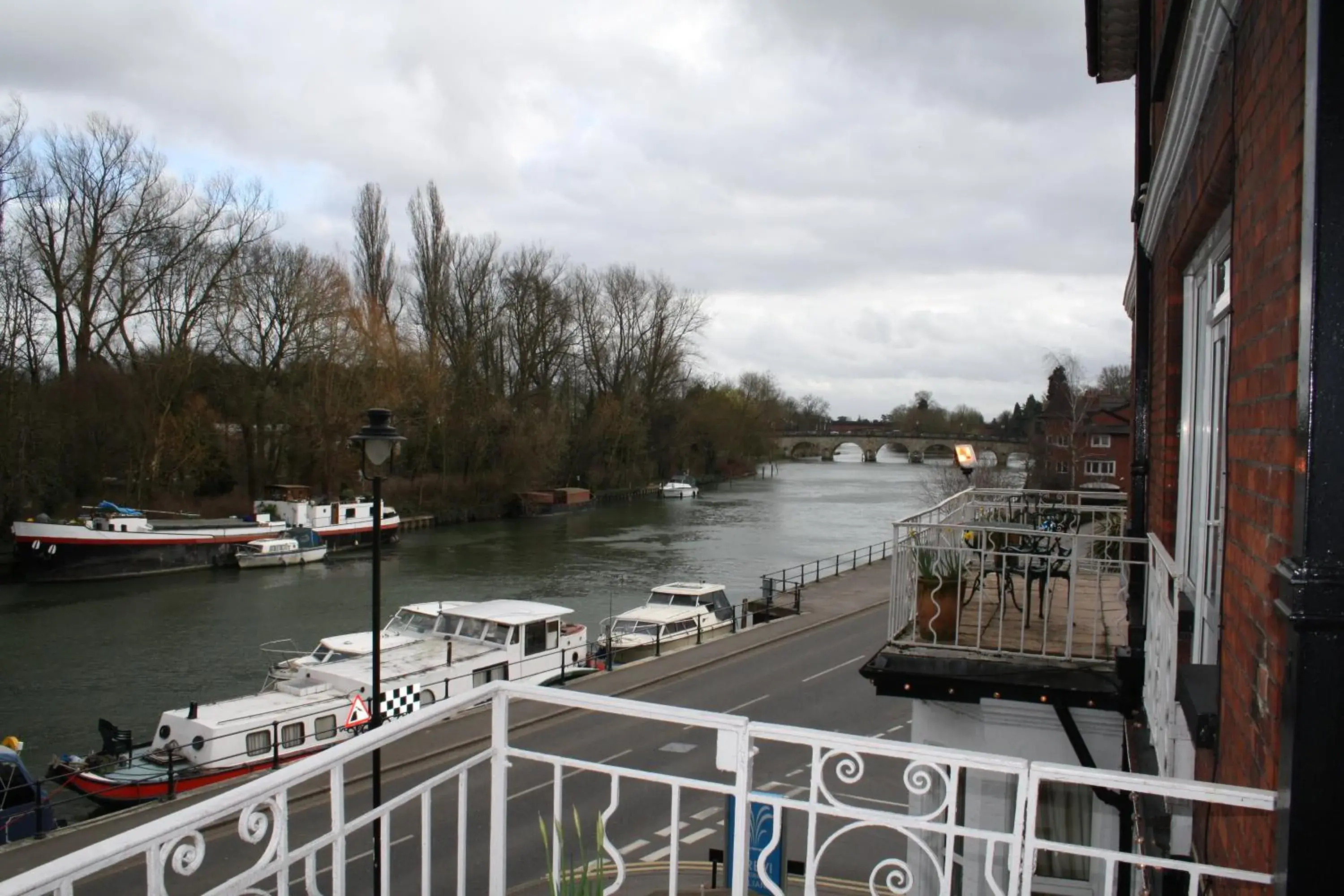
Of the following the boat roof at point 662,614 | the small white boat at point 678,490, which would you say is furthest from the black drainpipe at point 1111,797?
the small white boat at point 678,490

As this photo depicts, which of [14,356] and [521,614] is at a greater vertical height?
[14,356]

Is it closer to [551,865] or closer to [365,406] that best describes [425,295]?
[365,406]

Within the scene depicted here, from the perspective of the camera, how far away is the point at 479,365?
198 ft

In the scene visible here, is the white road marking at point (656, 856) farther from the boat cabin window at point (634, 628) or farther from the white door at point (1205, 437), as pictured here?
the boat cabin window at point (634, 628)

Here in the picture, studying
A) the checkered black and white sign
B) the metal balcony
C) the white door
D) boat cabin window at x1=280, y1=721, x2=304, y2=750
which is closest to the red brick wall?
the white door

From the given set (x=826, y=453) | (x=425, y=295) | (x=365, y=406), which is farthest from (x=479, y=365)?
(x=826, y=453)

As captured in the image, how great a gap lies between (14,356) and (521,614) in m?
29.7

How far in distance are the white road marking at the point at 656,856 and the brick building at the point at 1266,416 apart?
7.11 meters

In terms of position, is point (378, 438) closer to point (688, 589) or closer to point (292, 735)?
point (292, 735)

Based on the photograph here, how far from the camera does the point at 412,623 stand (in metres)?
20.2

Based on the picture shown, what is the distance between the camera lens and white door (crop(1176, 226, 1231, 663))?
149 inches

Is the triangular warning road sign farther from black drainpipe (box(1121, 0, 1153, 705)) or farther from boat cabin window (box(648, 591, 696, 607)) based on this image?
boat cabin window (box(648, 591, 696, 607))

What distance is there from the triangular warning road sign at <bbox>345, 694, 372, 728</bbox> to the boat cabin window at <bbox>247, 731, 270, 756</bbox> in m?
1.22

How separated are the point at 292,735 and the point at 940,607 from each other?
12.1 meters
